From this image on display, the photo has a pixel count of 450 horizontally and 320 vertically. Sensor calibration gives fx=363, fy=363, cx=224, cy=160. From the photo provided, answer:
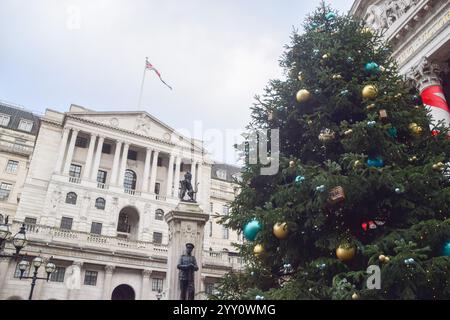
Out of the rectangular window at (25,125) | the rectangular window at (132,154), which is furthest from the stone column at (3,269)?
the rectangular window at (25,125)

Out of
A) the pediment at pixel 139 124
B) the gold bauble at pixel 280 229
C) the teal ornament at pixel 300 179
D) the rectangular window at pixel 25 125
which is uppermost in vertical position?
the rectangular window at pixel 25 125

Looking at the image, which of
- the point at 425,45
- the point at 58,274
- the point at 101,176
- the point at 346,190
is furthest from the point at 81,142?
the point at 346,190

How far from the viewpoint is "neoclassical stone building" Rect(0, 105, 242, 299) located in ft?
103

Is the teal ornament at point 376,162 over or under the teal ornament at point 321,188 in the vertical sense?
over

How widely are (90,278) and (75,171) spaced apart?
44.4ft

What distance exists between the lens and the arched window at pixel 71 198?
37500mm

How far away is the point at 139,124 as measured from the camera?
149ft

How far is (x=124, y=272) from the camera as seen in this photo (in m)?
33.4

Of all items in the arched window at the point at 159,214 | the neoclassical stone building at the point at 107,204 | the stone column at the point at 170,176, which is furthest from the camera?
the stone column at the point at 170,176

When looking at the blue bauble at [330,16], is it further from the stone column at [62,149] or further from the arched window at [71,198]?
the stone column at [62,149]

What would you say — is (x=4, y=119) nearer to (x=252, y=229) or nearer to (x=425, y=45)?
(x=425, y=45)

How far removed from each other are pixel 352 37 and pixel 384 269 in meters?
5.75

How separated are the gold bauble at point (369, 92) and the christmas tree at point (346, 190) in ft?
0.07

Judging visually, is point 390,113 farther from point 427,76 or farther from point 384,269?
point 427,76
